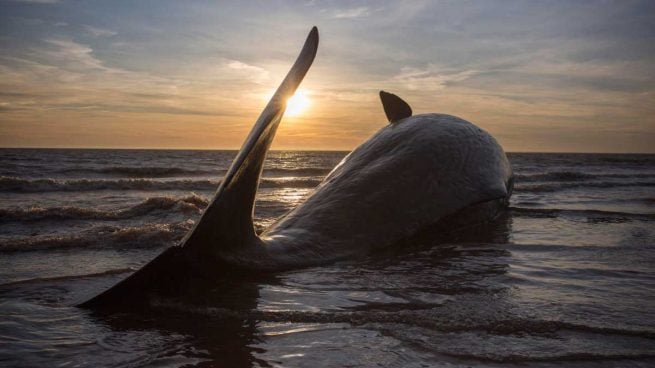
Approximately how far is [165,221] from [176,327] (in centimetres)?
545

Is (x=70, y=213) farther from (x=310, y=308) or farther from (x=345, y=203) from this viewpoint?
(x=310, y=308)

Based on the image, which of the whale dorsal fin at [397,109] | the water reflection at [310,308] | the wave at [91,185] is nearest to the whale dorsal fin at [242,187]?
the water reflection at [310,308]

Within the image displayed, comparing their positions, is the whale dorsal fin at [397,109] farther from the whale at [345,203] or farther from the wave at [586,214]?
the wave at [586,214]

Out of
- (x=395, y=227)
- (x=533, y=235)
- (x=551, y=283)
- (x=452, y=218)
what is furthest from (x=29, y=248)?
(x=533, y=235)

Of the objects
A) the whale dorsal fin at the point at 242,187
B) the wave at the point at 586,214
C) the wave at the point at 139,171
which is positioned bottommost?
the wave at the point at 586,214

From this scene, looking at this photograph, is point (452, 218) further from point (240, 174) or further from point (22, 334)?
point (22, 334)

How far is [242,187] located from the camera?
2967mm

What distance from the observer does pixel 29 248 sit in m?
5.18

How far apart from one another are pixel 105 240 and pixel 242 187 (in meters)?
3.21

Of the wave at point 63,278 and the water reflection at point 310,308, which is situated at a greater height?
the water reflection at point 310,308

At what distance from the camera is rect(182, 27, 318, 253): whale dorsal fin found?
2.83 meters

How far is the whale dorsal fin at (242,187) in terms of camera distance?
9.29 ft

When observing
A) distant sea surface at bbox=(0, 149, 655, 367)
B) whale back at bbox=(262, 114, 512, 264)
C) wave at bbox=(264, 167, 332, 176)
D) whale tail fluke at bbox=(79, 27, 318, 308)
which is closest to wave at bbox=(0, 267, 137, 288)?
distant sea surface at bbox=(0, 149, 655, 367)

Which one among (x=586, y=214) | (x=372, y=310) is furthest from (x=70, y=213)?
(x=586, y=214)
